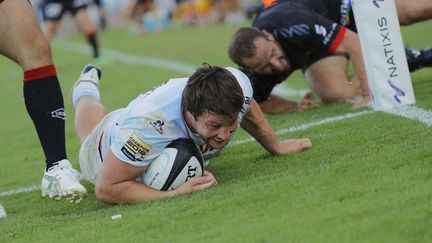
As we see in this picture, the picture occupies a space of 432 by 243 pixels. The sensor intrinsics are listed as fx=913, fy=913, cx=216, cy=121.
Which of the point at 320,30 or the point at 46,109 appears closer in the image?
the point at 46,109

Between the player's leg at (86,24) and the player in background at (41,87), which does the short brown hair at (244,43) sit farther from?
the player's leg at (86,24)

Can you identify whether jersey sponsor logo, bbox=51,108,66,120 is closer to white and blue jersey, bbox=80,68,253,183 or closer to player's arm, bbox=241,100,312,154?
white and blue jersey, bbox=80,68,253,183

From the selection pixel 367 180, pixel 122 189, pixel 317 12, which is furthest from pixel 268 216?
pixel 317 12

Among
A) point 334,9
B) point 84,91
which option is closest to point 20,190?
point 84,91

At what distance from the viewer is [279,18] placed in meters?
7.19

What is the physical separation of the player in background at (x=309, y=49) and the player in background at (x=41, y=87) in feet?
6.80

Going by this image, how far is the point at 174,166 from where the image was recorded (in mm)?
4668

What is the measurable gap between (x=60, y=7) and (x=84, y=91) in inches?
374

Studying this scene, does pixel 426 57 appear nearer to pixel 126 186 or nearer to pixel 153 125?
pixel 153 125

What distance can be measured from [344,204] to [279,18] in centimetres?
356

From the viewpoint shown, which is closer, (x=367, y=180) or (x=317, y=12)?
(x=367, y=180)

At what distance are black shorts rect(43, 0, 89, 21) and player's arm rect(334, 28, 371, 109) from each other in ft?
30.4

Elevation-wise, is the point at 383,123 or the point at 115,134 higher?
the point at 115,134

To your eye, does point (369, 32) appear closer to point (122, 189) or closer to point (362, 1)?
point (362, 1)
